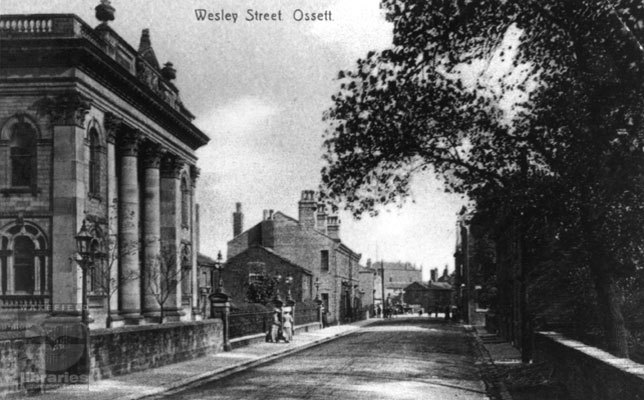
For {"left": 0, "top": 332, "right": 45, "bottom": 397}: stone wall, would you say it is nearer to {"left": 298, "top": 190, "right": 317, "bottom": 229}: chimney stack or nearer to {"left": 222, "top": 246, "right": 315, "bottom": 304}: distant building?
{"left": 222, "top": 246, "right": 315, "bottom": 304}: distant building

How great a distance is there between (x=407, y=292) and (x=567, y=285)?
4429 inches

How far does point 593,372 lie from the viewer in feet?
37.2

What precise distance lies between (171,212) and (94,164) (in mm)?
10108

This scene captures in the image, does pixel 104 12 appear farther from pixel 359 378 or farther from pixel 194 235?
pixel 359 378

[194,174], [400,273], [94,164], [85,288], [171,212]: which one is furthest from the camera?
[400,273]

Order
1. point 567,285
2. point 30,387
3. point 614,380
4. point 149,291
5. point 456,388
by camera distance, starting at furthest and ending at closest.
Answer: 1. point 149,291
2. point 567,285
3. point 456,388
4. point 30,387
5. point 614,380

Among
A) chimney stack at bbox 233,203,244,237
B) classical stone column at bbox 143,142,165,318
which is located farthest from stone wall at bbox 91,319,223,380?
chimney stack at bbox 233,203,244,237

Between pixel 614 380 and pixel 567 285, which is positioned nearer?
pixel 614 380

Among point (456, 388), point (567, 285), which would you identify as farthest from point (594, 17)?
point (567, 285)

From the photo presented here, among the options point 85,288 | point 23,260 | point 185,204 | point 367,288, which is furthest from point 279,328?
point 367,288

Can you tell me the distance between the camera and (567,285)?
2470 cm

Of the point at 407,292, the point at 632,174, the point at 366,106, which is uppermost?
the point at 366,106

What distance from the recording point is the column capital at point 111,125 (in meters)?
28.4

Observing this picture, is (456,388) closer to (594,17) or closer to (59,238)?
(594,17)
